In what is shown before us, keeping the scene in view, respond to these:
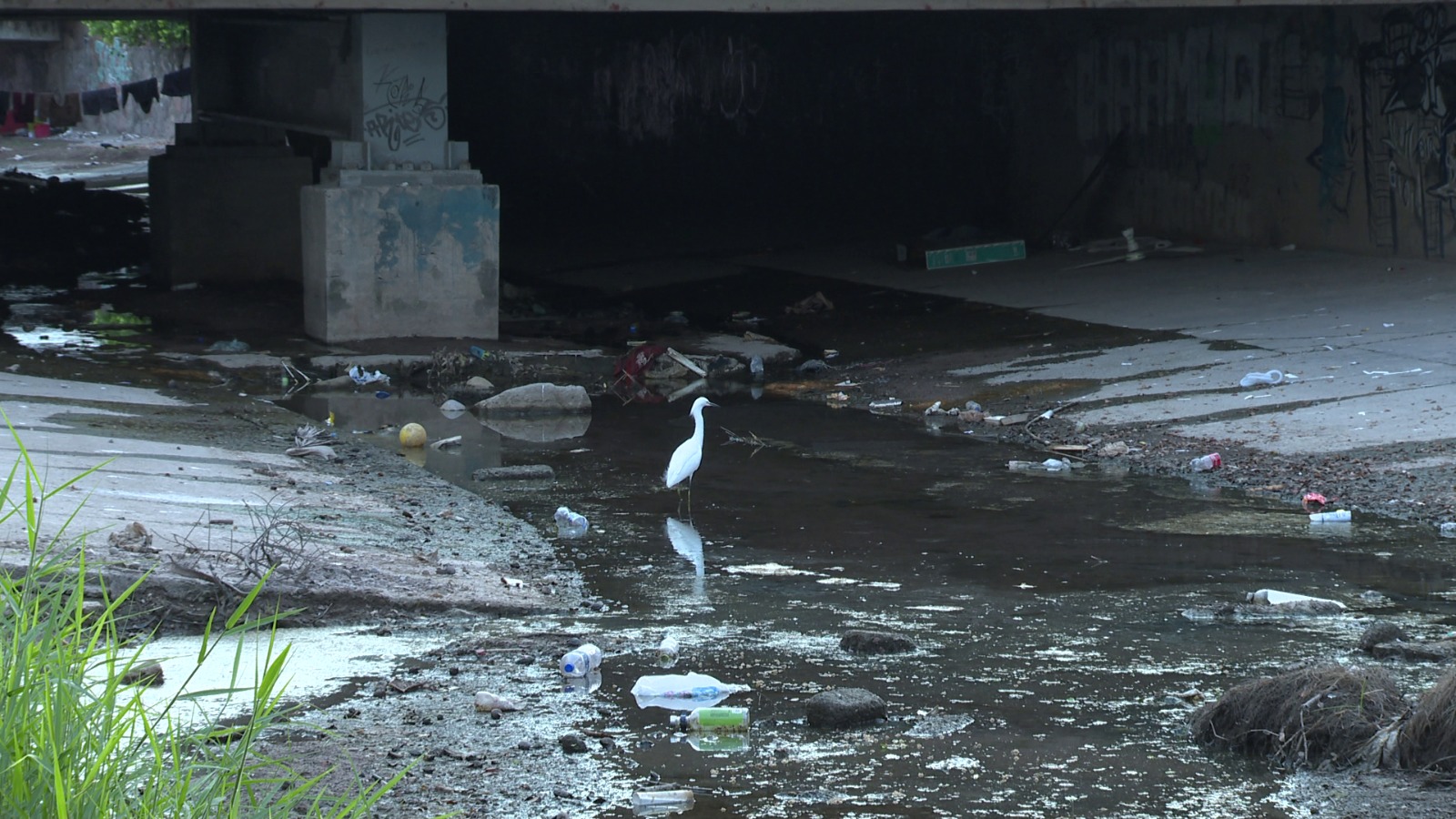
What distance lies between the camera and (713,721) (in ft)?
17.6

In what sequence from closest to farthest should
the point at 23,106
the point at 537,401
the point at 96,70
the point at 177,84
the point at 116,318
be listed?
the point at 537,401 → the point at 116,318 → the point at 177,84 → the point at 96,70 → the point at 23,106

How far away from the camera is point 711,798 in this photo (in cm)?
476

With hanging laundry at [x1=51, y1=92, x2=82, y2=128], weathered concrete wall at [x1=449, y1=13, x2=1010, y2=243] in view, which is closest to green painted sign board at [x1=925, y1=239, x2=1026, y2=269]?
weathered concrete wall at [x1=449, y1=13, x2=1010, y2=243]

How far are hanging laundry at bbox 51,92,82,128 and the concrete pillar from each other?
35948mm

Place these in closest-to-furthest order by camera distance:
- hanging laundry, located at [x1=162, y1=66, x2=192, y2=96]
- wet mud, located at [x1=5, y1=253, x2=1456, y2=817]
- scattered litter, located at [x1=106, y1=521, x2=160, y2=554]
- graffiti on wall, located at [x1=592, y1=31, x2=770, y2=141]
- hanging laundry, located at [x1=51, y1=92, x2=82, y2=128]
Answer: wet mud, located at [x1=5, y1=253, x2=1456, y2=817]
scattered litter, located at [x1=106, y1=521, x2=160, y2=554]
graffiti on wall, located at [x1=592, y1=31, x2=770, y2=141]
hanging laundry, located at [x1=162, y1=66, x2=192, y2=96]
hanging laundry, located at [x1=51, y1=92, x2=82, y2=128]

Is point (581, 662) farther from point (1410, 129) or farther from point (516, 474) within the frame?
point (1410, 129)

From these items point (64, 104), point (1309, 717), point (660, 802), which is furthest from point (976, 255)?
point (64, 104)

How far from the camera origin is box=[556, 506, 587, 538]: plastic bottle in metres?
8.35

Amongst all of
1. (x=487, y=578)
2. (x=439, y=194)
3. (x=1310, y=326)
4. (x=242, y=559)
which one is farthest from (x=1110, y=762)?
(x=439, y=194)

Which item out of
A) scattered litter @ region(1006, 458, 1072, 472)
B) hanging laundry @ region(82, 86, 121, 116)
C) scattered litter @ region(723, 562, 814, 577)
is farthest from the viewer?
hanging laundry @ region(82, 86, 121, 116)

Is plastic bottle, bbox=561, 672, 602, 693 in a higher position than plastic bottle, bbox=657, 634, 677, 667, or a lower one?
lower

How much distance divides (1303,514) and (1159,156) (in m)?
12.6

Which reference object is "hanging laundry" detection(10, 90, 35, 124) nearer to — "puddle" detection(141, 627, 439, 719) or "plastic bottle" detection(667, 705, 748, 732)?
"puddle" detection(141, 627, 439, 719)

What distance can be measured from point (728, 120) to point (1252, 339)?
41.5 ft
